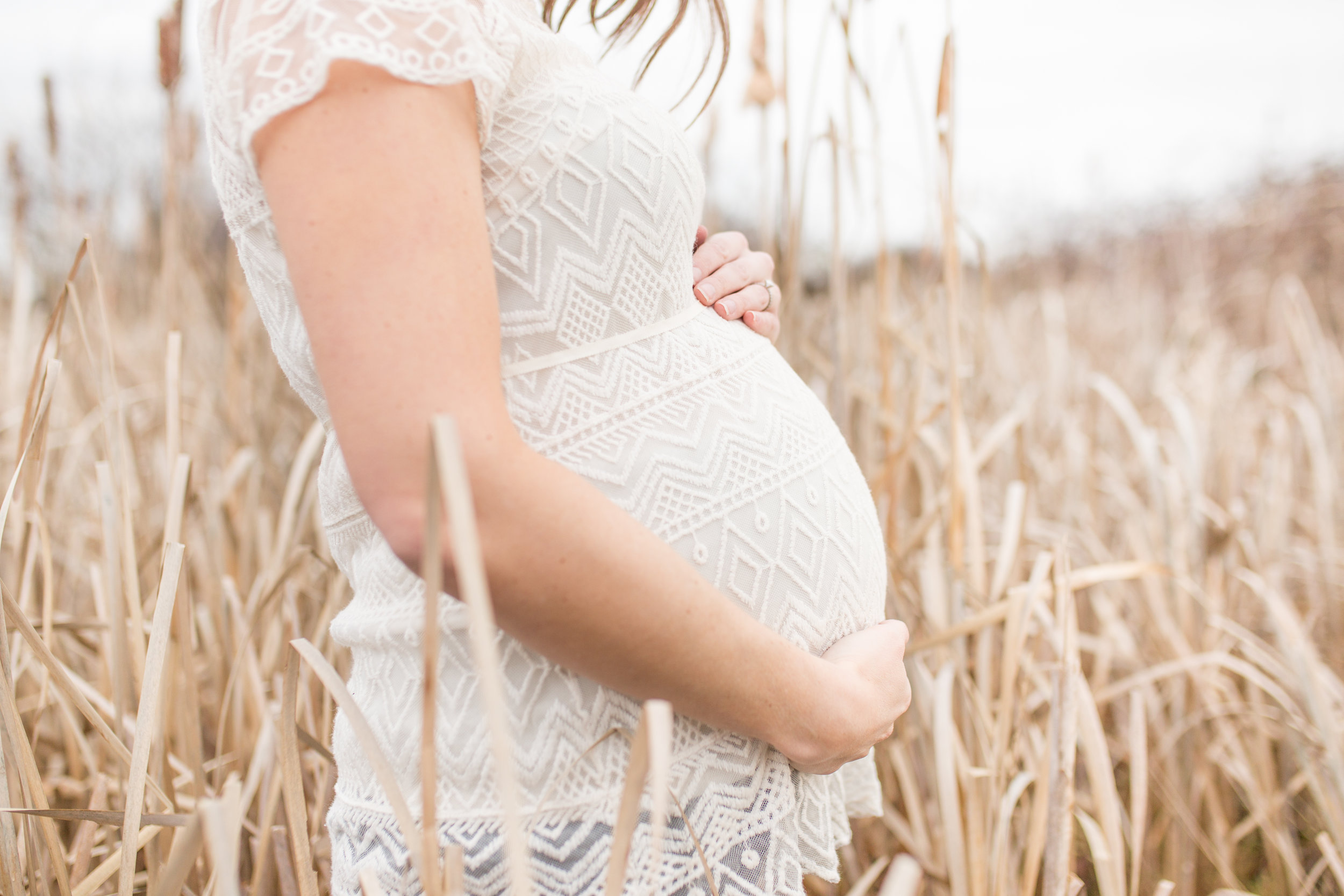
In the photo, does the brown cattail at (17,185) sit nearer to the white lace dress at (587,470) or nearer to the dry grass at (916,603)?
the dry grass at (916,603)

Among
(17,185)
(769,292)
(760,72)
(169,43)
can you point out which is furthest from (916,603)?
(17,185)

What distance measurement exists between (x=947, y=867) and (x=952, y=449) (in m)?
0.46

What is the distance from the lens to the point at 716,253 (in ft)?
2.48

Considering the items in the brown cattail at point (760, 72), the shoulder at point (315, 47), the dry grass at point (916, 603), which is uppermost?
the brown cattail at point (760, 72)

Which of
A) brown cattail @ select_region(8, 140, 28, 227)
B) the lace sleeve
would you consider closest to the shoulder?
the lace sleeve

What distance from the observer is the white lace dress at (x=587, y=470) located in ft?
1.64

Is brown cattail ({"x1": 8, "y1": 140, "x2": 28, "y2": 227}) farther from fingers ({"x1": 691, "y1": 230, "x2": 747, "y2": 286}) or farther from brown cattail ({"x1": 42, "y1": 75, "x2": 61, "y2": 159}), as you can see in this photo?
fingers ({"x1": 691, "y1": 230, "x2": 747, "y2": 286})

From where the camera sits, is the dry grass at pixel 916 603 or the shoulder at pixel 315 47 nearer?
the shoulder at pixel 315 47

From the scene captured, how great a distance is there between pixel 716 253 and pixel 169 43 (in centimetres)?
70

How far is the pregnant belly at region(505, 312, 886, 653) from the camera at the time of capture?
52cm

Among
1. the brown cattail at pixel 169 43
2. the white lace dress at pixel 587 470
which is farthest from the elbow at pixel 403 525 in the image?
the brown cattail at pixel 169 43

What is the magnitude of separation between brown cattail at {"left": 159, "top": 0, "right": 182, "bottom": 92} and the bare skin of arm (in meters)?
0.74

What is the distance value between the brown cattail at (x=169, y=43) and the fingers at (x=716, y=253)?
66 cm

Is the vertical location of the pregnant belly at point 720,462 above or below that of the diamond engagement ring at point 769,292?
below
